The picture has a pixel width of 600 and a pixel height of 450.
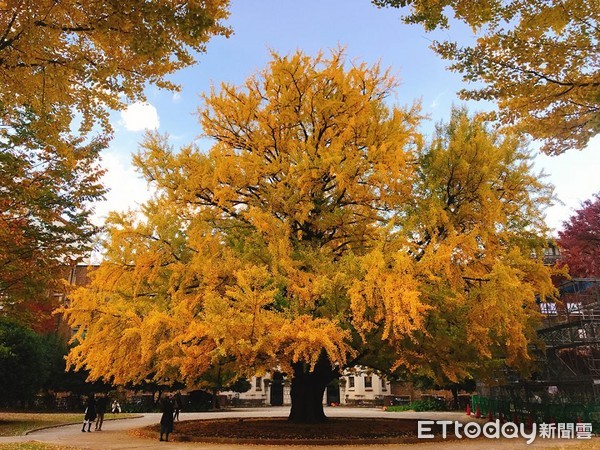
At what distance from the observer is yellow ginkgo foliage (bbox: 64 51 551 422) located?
9398 mm

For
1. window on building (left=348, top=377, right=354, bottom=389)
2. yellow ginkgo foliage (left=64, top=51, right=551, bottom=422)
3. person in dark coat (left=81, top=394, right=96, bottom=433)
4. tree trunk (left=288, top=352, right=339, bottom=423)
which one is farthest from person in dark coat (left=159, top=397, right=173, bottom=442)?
window on building (left=348, top=377, right=354, bottom=389)

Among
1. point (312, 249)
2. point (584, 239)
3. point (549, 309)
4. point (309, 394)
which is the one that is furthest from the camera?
point (584, 239)

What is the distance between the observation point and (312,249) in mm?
11648

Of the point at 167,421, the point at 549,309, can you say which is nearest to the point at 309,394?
the point at 167,421

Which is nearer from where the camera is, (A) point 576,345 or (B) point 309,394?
(B) point 309,394

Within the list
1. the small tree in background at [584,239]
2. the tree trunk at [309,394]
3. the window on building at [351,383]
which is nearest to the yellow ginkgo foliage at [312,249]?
the tree trunk at [309,394]

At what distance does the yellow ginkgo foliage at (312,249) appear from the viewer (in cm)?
940

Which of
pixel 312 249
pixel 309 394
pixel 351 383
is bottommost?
pixel 351 383

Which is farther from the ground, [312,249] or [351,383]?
[312,249]

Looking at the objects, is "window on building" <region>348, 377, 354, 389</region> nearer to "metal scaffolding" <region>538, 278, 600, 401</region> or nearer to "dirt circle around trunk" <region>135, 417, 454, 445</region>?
"metal scaffolding" <region>538, 278, 600, 401</region>

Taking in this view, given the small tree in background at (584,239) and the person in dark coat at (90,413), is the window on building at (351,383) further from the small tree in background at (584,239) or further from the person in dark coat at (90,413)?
the person in dark coat at (90,413)

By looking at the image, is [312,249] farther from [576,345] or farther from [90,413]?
[576,345]

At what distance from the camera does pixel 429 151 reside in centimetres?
1265

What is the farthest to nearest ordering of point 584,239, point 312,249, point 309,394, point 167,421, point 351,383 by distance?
point 351,383 → point 584,239 → point 309,394 → point 167,421 → point 312,249
